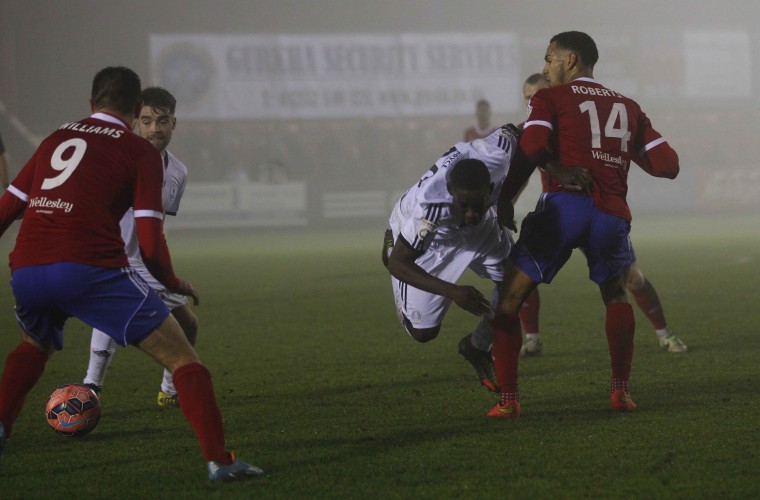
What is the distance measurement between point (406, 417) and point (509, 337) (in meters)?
0.68

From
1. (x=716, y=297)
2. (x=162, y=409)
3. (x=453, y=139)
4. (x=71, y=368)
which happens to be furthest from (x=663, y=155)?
(x=453, y=139)

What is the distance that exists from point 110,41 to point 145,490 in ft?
105

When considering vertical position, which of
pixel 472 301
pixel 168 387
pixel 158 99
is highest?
pixel 158 99

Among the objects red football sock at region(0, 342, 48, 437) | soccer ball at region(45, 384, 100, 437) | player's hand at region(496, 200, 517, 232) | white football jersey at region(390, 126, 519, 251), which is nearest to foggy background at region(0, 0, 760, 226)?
white football jersey at region(390, 126, 519, 251)

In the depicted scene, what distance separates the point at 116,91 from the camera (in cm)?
428

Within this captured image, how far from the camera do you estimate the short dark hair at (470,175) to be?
512 centimetres

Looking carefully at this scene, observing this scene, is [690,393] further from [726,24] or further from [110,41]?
[726,24]

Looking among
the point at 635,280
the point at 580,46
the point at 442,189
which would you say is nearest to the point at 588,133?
the point at 580,46

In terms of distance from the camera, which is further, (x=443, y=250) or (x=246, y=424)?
(x=443, y=250)

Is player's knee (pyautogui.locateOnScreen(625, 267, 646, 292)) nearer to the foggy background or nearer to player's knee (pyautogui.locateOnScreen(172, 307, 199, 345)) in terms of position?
player's knee (pyautogui.locateOnScreen(172, 307, 199, 345))

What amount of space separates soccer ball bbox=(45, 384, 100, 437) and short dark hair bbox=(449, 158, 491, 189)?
6.85 ft

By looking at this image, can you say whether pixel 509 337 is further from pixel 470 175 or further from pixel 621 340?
pixel 470 175

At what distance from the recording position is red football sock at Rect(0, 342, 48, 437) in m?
4.30

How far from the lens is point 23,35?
32969 millimetres
